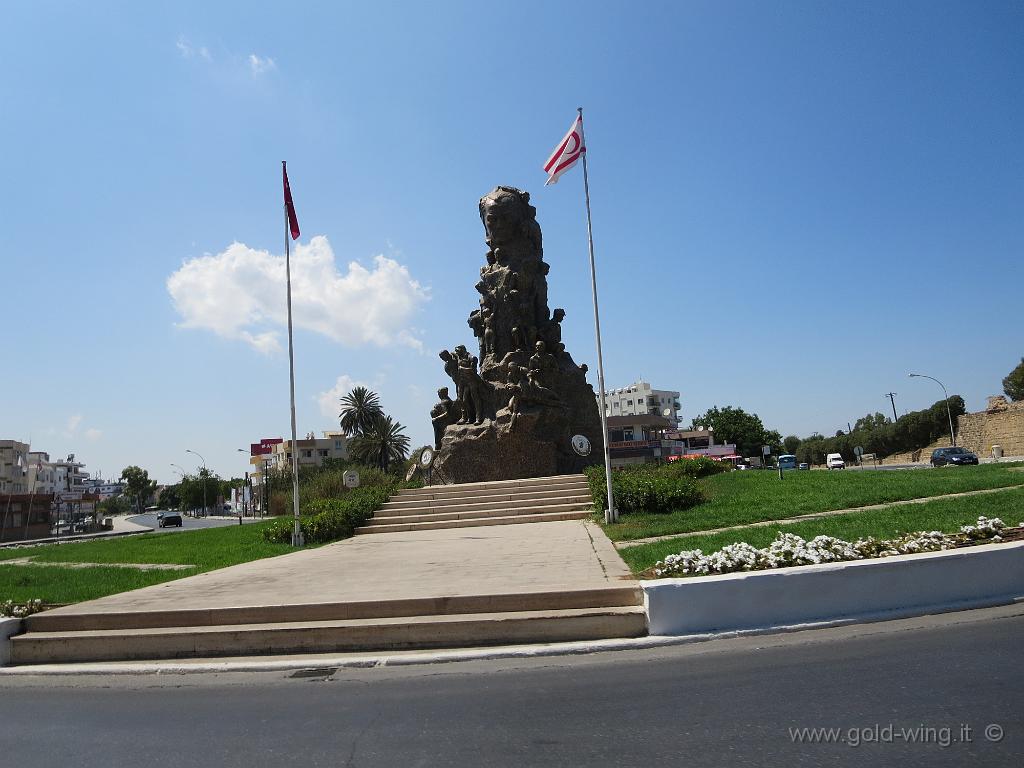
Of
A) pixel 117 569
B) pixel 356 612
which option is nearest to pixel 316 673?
pixel 356 612

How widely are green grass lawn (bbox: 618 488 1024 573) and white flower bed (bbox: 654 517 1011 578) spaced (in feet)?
3.42

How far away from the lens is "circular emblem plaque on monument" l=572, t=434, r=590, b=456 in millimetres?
24000

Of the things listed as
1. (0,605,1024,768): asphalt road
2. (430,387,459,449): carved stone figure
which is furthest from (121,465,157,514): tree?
(0,605,1024,768): asphalt road

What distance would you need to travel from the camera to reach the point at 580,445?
79.1 ft

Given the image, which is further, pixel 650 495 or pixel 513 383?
pixel 513 383

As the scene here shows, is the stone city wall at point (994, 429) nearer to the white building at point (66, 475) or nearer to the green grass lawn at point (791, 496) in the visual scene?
the green grass lawn at point (791, 496)

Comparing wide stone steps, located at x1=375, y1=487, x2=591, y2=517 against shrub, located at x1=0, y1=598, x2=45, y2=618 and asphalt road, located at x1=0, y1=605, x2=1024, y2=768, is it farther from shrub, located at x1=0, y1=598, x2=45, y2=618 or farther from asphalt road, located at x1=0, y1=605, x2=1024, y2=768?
asphalt road, located at x1=0, y1=605, x2=1024, y2=768

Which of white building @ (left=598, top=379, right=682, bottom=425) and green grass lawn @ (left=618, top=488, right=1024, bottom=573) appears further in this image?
white building @ (left=598, top=379, right=682, bottom=425)

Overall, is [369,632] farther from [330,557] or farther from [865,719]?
[330,557]

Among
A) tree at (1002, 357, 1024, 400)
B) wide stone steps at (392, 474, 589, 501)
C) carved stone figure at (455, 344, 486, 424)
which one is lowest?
wide stone steps at (392, 474, 589, 501)

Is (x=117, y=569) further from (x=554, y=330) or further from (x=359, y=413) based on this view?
(x=359, y=413)

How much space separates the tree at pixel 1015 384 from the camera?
68.9 metres

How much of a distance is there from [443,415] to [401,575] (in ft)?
54.4

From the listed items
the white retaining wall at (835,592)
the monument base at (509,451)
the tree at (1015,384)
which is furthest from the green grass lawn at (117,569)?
the tree at (1015,384)
